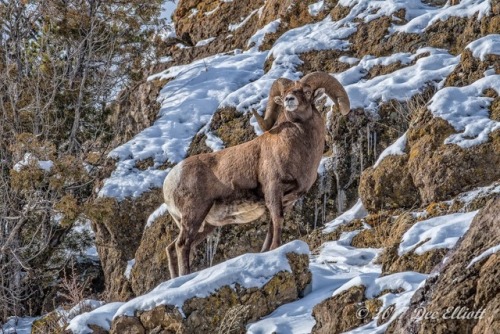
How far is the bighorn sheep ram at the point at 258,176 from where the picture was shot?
8.23 metres

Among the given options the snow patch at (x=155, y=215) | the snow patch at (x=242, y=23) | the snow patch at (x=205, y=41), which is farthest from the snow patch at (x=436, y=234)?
the snow patch at (x=205, y=41)

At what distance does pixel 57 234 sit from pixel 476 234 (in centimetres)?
1252

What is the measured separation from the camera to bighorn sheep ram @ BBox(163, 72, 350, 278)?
8.23 metres

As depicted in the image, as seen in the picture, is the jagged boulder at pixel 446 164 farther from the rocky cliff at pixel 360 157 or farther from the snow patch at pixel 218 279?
the snow patch at pixel 218 279

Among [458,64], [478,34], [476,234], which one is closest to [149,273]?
[458,64]

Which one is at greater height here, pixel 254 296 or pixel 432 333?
pixel 432 333

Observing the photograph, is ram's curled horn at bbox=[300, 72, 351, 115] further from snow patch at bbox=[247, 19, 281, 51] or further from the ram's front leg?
snow patch at bbox=[247, 19, 281, 51]

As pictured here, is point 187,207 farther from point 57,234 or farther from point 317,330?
point 57,234

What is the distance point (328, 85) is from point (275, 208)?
165cm

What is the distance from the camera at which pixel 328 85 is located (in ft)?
29.1

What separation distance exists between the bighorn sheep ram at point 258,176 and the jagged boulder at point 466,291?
3.46 m

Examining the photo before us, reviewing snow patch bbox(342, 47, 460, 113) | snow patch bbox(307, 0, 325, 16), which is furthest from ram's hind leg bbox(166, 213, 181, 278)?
snow patch bbox(307, 0, 325, 16)

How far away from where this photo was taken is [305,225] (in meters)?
11.6

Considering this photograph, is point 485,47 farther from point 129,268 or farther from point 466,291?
point 466,291
